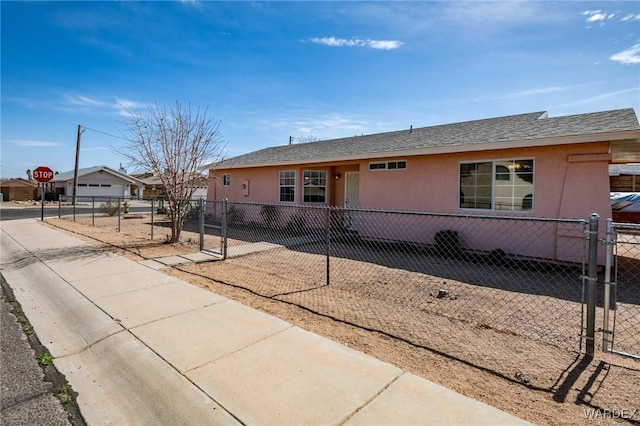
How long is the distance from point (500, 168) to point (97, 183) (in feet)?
152

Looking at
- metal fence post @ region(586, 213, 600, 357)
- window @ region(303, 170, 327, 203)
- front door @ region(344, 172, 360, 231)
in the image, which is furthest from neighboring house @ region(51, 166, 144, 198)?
metal fence post @ region(586, 213, 600, 357)

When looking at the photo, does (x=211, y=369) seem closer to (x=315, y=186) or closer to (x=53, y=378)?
(x=53, y=378)

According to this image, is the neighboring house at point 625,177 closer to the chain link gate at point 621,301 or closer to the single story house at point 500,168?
the single story house at point 500,168

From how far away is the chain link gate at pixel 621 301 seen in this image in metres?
3.39

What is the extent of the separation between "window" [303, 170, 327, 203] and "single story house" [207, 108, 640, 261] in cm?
75

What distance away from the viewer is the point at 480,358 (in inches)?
135

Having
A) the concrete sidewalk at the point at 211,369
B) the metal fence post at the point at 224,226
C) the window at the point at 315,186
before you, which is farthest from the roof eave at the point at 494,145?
the concrete sidewalk at the point at 211,369

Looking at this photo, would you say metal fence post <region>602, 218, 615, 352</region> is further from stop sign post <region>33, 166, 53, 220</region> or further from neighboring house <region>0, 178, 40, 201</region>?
neighboring house <region>0, 178, 40, 201</region>

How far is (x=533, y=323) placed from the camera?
14.9ft

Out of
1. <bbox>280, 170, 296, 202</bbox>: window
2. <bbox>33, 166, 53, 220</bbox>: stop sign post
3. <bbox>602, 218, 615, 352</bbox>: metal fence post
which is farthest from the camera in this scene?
<bbox>33, 166, 53, 220</bbox>: stop sign post

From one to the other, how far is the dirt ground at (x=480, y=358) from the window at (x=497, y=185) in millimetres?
5426

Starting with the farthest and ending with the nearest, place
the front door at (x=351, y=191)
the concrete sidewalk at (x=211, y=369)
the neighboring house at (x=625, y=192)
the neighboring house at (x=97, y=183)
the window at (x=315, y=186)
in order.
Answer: the neighboring house at (x=97, y=183) < the neighboring house at (x=625, y=192) < the window at (x=315, y=186) < the front door at (x=351, y=191) < the concrete sidewalk at (x=211, y=369)

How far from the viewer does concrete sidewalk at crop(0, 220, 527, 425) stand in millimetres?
2561

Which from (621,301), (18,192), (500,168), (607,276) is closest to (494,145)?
(500,168)
